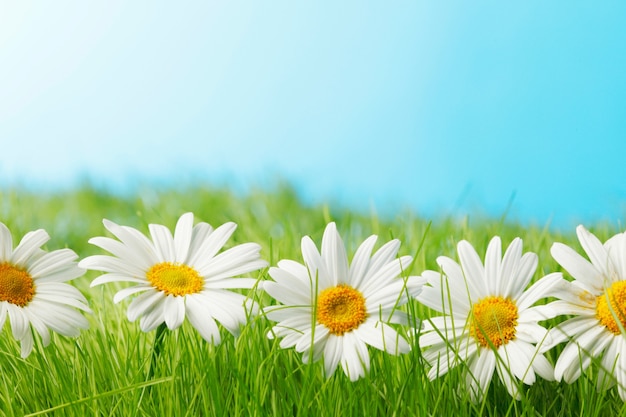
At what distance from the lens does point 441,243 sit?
162 centimetres

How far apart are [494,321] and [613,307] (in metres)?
0.12

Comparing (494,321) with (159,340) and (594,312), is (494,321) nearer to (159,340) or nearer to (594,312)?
(594,312)

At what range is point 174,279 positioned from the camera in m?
0.80

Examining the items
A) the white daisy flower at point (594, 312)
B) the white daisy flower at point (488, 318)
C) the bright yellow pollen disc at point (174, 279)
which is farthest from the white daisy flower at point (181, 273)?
the white daisy flower at point (594, 312)

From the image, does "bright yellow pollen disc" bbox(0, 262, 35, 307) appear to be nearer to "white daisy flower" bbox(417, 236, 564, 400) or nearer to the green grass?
the green grass

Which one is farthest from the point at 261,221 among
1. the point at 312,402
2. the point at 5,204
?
the point at 312,402

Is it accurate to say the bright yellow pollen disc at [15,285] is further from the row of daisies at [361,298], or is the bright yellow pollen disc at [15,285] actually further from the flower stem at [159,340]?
the flower stem at [159,340]

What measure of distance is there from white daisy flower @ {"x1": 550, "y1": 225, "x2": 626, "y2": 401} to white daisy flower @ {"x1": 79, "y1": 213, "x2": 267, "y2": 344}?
323 millimetres

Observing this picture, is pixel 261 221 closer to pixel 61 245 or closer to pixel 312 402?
pixel 61 245

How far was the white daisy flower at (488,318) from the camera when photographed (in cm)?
79

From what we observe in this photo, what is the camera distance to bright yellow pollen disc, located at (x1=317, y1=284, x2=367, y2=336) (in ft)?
2.58

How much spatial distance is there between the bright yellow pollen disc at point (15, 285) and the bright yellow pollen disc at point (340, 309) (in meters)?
0.31

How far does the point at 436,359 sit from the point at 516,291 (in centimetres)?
11

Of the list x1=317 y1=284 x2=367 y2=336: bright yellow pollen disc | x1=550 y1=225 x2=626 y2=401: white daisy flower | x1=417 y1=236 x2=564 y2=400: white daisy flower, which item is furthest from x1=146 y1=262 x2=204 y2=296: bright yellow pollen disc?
x1=550 y1=225 x2=626 y2=401: white daisy flower
